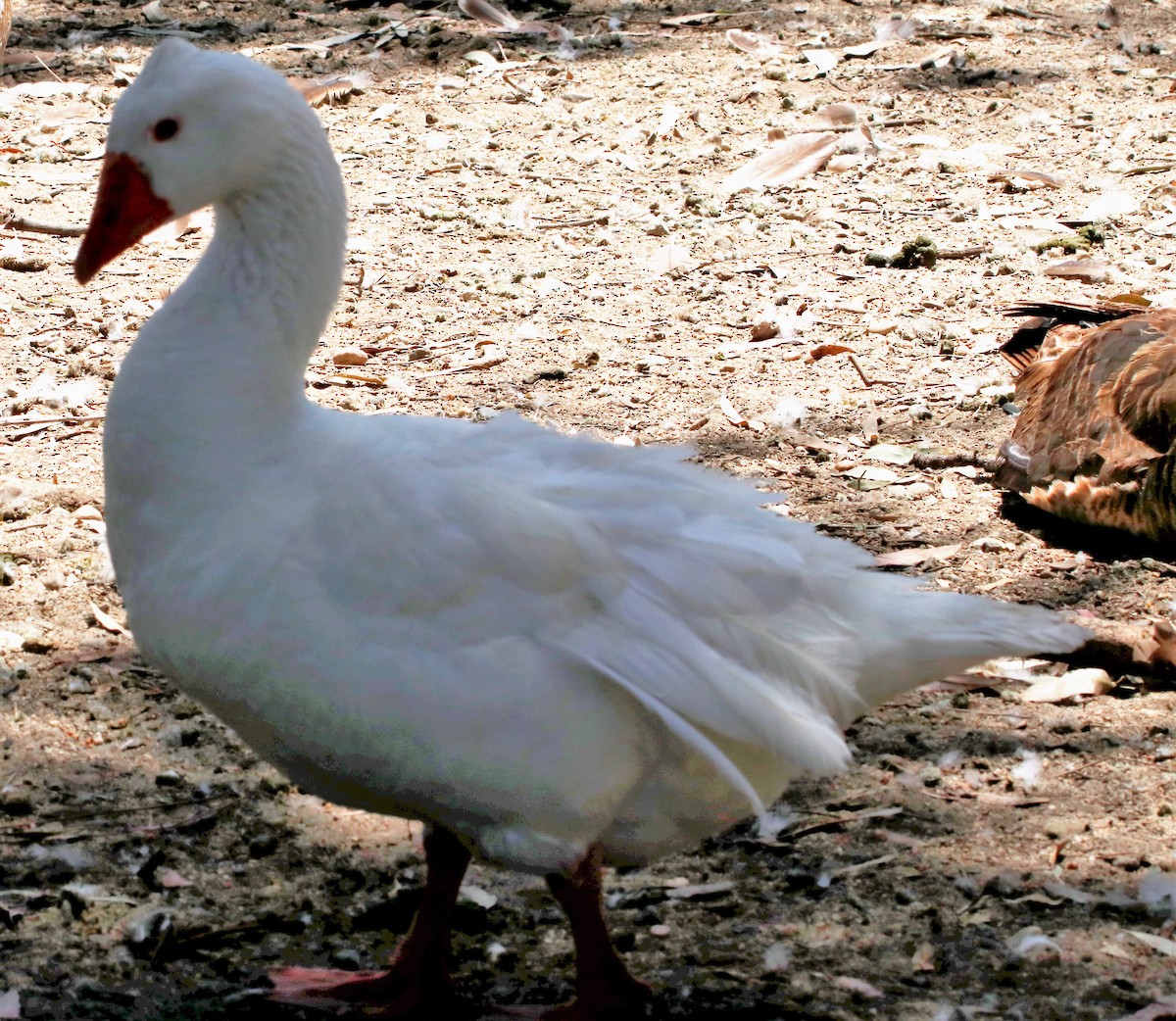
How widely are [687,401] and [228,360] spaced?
10.4ft

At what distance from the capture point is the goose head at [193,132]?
2.52m

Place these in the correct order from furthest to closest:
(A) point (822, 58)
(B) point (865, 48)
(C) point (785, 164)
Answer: (B) point (865, 48) < (A) point (822, 58) < (C) point (785, 164)

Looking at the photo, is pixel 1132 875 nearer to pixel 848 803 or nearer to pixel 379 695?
pixel 848 803

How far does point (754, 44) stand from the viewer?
30.3ft

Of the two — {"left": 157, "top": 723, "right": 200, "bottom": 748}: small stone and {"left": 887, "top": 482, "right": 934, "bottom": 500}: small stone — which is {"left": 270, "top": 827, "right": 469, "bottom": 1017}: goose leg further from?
{"left": 887, "top": 482, "right": 934, "bottom": 500}: small stone

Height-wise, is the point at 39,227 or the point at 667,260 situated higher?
the point at 667,260

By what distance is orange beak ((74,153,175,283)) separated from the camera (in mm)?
2592

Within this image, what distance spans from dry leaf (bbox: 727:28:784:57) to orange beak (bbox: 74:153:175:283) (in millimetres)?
7094

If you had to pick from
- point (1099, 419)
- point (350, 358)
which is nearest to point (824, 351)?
point (1099, 419)

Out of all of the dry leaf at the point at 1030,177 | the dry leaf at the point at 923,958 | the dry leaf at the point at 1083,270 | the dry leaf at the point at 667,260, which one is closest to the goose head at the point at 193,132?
the dry leaf at the point at 923,958

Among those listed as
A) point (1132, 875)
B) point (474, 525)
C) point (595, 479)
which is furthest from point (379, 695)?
point (1132, 875)

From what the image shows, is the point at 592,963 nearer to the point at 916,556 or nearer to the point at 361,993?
the point at 361,993

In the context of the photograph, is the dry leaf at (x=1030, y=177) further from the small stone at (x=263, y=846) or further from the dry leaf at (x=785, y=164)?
the small stone at (x=263, y=846)

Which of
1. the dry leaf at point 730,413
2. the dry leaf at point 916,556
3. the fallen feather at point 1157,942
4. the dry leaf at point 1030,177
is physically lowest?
the fallen feather at point 1157,942
